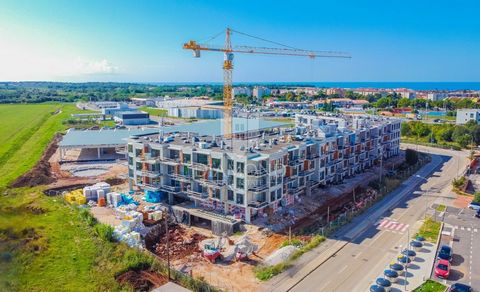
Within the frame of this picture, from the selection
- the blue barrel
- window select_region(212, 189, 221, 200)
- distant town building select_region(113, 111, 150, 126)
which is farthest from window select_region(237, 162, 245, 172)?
distant town building select_region(113, 111, 150, 126)

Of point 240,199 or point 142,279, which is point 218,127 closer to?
point 240,199

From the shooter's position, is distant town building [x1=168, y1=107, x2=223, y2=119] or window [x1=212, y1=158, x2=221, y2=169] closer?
window [x1=212, y1=158, x2=221, y2=169]

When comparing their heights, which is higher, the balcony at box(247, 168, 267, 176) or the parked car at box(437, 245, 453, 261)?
the balcony at box(247, 168, 267, 176)

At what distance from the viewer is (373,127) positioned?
221ft

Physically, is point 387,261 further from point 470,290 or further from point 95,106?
point 95,106

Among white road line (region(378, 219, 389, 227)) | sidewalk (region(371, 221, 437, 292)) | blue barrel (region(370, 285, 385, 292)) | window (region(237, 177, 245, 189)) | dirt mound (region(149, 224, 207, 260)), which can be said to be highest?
window (region(237, 177, 245, 189))

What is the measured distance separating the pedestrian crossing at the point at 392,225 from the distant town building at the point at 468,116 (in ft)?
271

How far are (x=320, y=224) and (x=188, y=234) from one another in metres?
14.8

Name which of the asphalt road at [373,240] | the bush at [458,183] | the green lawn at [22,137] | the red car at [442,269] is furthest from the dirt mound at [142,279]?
the bush at [458,183]

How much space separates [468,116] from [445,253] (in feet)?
306

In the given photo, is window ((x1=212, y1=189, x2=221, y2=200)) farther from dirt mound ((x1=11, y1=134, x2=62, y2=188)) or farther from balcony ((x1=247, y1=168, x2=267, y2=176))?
dirt mound ((x1=11, y1=134, x2=62, y2=188))

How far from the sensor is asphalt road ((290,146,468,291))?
30.8 m

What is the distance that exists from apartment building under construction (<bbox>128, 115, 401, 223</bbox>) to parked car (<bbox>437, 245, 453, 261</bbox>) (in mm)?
17260

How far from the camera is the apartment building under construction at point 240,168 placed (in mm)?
42125
